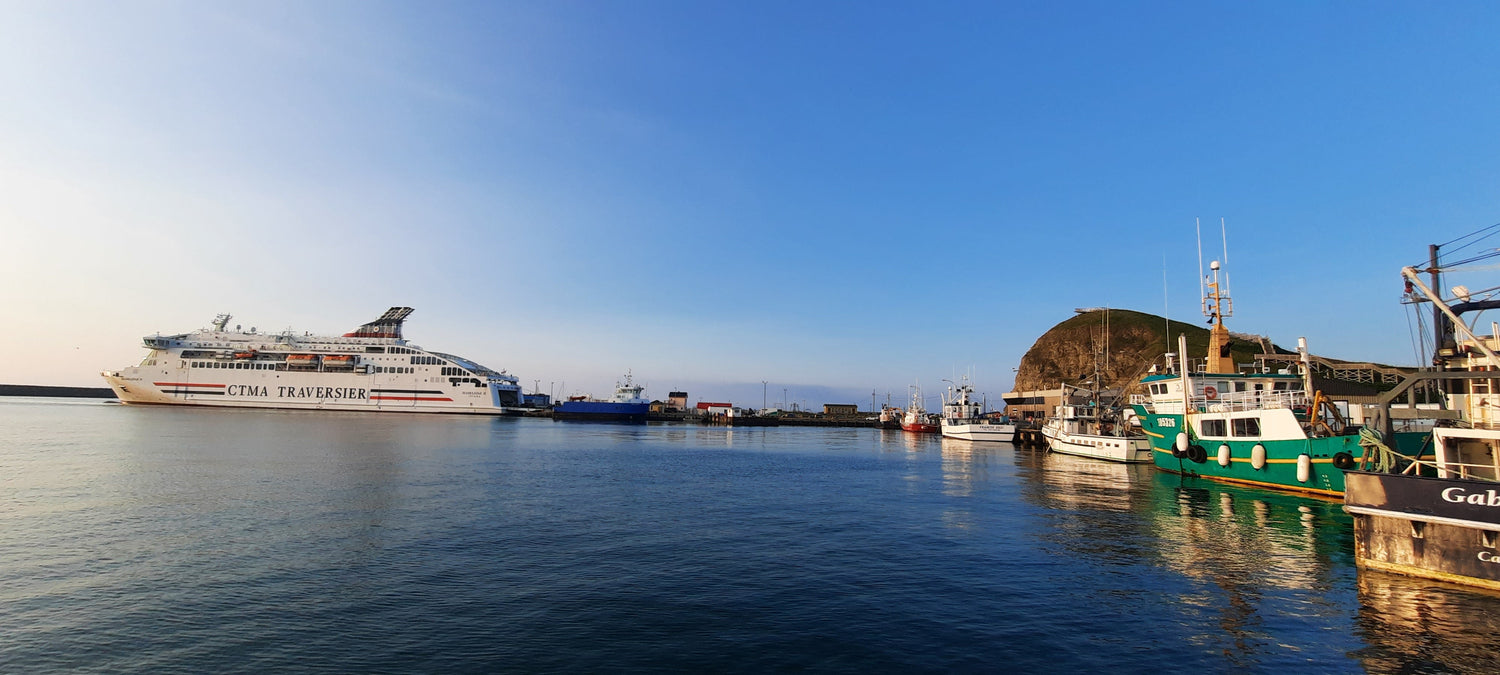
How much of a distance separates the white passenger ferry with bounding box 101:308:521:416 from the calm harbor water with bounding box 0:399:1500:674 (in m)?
95.2

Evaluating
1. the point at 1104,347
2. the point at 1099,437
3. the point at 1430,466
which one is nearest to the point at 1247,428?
the point at 1430,466

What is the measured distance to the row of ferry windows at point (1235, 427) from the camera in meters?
33.3

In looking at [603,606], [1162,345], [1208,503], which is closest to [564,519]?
[603,606]

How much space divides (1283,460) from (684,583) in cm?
3196

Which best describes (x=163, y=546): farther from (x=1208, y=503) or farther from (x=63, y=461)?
(x=1208, y=503)

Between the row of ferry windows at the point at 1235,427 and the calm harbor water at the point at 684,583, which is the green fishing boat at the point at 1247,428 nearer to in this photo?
the row of ferry windows at the point at 1235,427

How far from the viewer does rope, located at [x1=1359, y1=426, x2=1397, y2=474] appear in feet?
56.1

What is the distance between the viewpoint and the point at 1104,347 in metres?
130

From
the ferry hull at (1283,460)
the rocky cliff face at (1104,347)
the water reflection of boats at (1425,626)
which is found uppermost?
the rocky cliff face at (1104,347)

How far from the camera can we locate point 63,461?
38531 millimetres

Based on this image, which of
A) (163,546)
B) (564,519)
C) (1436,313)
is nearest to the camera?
(163,546)

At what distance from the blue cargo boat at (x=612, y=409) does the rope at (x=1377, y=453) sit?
412 ft

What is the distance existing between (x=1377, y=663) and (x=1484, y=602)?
19.3 ft

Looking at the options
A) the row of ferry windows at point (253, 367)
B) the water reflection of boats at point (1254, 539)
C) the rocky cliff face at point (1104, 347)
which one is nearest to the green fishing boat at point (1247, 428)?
the water reflection of boats at point (1254, 539)
